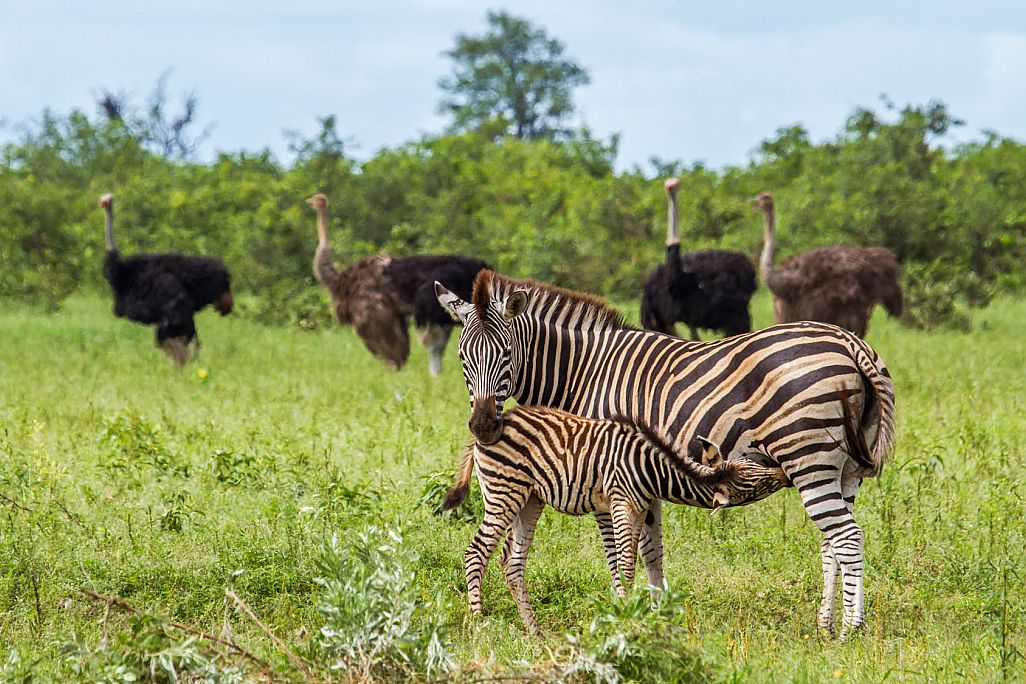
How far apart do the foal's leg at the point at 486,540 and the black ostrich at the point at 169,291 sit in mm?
9829

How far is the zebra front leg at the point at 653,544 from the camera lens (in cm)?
620

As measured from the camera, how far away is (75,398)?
12.1 m

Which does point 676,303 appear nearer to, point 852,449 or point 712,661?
point 852,449

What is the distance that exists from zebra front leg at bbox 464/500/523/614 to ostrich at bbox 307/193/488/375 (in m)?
8.46

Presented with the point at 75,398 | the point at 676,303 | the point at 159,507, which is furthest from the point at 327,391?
the point at 159,507

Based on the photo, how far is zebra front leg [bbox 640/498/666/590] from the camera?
20.3 ft

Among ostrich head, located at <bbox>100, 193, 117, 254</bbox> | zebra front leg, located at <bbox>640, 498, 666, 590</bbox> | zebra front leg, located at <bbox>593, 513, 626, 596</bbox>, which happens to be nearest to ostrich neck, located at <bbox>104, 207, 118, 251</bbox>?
ostrich head, located at <bbox>100, 193, 117, 254</bbox>

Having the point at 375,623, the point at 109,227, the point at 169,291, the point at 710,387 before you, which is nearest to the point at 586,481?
the point at 710,387

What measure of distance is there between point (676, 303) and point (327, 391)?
3756 mm

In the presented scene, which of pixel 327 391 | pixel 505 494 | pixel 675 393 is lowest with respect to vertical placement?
pixel 327 391

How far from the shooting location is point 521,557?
6.21 m

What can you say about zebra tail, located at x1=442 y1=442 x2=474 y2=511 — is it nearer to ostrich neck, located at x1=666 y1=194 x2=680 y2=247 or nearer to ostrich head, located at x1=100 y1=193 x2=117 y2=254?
ostrich neck, located at x1=666 y1=194 x2=680 y2=247

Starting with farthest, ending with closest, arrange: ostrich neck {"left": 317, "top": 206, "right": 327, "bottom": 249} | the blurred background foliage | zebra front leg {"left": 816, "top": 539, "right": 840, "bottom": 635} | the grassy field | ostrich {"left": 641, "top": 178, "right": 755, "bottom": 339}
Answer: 1. the blurred background foliage
2. ostrich neck {"left": 317, "top": 206, "right": 327, "bottom": 249}
3. ostrich {"left": 641, "top": 178, "right": 755, "bottom": 339}
4. zebra front leg {"left": 816, "top": 539, "right": 840, "bottom": 635}
5. the grassy field

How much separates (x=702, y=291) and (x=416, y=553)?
30.8 ft
